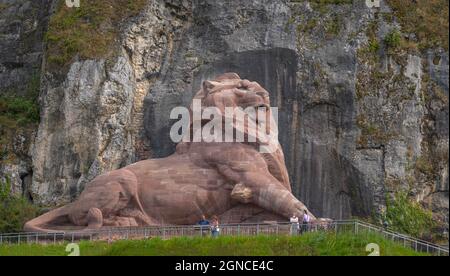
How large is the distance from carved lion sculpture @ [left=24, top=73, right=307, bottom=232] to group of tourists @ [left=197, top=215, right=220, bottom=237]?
1.07ft

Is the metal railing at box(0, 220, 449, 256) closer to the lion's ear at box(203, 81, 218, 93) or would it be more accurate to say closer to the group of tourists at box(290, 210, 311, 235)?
the group of tourists at box(290, 210, 311, 235)

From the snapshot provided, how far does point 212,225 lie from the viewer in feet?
107

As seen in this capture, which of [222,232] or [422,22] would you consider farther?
[422,22]

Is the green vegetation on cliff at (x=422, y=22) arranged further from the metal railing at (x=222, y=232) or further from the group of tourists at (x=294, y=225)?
the group of tourists at (x=294, y=225)

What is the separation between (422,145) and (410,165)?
1022 millimetres

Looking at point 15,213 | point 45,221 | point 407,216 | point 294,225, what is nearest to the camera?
point 294,225

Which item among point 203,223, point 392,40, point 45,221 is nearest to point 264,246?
point 203,223

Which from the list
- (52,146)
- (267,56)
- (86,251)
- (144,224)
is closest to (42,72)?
(52,146)

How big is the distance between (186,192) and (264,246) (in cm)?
529

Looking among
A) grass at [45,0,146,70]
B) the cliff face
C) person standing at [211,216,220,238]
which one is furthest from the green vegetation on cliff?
person standing at [211,216,220,238]

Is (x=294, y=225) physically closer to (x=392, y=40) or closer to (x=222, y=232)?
(x=222, y=232)

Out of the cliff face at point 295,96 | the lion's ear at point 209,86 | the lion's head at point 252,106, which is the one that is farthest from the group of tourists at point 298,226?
the cliff face at point 295,96

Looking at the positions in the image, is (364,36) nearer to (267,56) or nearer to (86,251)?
(267,56)

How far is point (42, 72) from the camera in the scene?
4275cm
